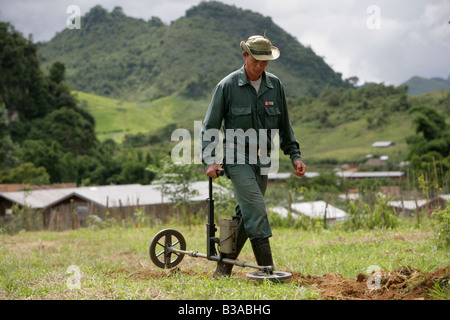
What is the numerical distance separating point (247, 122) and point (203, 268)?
1.89 meters

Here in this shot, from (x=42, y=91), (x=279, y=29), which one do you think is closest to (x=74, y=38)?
(x=279, y=29)

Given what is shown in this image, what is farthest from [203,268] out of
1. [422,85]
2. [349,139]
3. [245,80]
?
[422,85]

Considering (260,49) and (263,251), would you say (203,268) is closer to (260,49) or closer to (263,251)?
(263,251)

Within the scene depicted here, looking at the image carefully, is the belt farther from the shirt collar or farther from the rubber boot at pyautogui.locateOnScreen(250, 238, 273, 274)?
the rubber boot at pyautogui.locateOnScreen(250, 238, 273, 274)

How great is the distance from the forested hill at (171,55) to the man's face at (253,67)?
90742 millimetres

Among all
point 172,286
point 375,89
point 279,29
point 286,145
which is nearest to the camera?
point 172,286

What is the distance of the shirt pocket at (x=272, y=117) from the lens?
14.4 ft

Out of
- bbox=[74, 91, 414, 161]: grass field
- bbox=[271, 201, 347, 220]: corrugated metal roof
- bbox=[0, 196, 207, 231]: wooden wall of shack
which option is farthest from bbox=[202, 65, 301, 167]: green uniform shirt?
bbox=[74, 91, 414, 161]: grass field

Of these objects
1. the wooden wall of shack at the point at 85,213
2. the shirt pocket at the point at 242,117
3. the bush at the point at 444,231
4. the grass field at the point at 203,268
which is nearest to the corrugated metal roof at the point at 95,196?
the wooden wall of shack at the point at 85,213

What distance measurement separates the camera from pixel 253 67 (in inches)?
169
